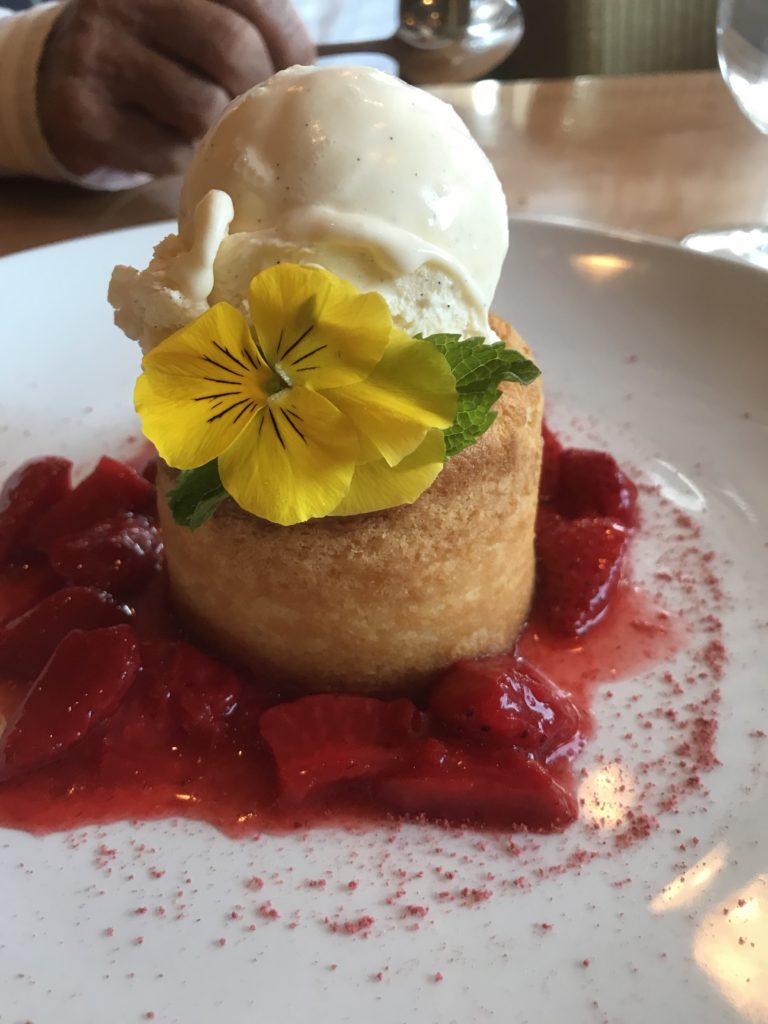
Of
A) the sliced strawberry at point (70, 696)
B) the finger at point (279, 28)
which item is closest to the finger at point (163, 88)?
the finger at point (279, 28)

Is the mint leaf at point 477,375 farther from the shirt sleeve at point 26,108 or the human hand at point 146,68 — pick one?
the shirt sleeve at point 26,108

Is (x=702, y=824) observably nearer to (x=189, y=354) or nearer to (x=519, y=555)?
(x=519, y=555)

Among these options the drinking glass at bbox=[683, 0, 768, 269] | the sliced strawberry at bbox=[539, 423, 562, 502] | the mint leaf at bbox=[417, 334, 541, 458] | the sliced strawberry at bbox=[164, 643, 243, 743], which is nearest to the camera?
the mint leaf at bbox=[417, 334, 541, 458]

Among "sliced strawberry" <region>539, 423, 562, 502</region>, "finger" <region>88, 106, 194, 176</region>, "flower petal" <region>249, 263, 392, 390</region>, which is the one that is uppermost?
"flower petal" <region>249, 263, 392, 390</region>

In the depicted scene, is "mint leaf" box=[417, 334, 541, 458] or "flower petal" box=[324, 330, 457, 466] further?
"mint leaf" box=[417, 334, 541, 458]

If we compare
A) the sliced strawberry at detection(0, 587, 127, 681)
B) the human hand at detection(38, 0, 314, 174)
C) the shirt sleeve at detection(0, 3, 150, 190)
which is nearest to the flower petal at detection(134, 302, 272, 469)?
the sliced strawberry at detection(0, 587, 127, 681)

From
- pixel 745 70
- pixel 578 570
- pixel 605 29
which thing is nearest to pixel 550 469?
pixel 578 570

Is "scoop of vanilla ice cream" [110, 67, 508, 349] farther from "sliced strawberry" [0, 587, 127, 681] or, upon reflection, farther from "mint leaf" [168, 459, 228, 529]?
"sliced strawberry" [0, 587, 127, 681]
